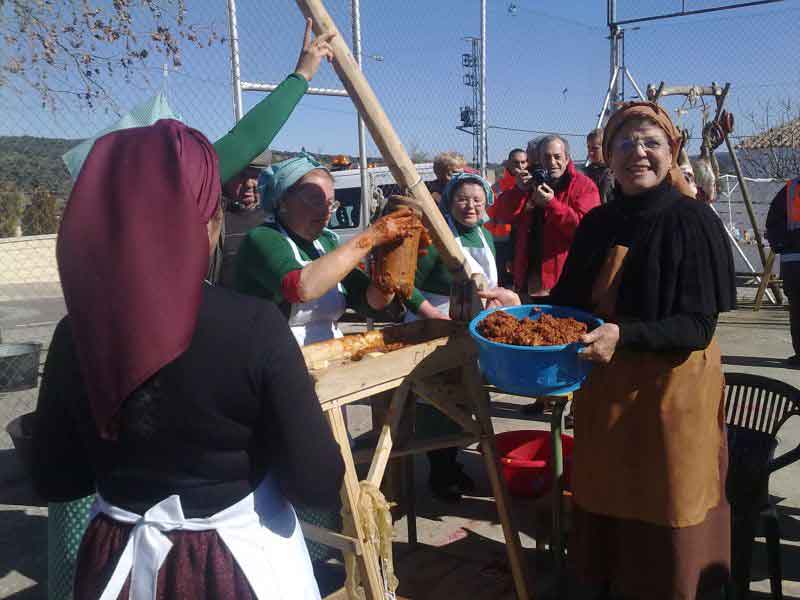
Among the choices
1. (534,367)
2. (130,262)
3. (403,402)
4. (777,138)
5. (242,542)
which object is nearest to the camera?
(130,262)

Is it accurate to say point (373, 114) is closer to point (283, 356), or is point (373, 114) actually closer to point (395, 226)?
point (395, 226)

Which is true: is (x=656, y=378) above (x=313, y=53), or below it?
below

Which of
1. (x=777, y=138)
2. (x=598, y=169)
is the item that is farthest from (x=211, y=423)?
(x=777, y=138)

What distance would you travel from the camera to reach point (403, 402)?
7.18ft

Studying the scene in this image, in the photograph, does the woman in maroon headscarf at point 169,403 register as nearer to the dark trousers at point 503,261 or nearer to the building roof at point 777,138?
the dark trousers at point 503,261

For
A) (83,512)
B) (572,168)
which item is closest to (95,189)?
(83,512)

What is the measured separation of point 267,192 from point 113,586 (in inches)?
60.2

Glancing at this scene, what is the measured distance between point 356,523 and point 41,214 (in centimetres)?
1632

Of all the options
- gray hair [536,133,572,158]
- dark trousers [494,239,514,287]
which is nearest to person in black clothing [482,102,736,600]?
gray hair [536,133,572,158]

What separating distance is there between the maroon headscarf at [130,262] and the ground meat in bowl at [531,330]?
1.12 m

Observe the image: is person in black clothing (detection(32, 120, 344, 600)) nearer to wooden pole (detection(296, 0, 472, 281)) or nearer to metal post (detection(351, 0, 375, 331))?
wooden pole (detection(296, 0, 472, 281))

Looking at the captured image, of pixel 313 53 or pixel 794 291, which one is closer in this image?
pixel 313 53

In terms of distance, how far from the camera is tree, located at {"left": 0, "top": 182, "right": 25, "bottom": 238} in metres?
15.3

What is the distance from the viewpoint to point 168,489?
4.20 feet
